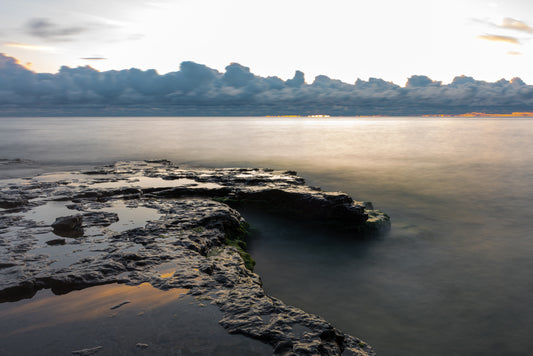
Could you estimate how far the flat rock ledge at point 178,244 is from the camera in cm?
452

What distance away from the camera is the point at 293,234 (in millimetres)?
10219

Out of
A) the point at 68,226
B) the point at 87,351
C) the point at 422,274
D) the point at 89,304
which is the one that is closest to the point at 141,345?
the point at 87,351

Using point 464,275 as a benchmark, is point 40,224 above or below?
above

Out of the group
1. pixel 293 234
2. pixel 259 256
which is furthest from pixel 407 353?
pixel 293 234

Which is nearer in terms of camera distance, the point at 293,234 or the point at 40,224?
the point at 40,224

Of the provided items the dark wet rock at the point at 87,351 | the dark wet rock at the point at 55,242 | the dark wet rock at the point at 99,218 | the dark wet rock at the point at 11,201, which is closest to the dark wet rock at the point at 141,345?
the dark wet rock at the point at 87,351

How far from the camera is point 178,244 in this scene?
7.02 m

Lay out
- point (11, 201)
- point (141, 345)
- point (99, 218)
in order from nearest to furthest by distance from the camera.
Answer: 1. point (141, 345)
2. point (99, 218)
3. point (11, 201)

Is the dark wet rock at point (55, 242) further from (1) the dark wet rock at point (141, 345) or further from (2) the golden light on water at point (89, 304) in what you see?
(1) the dark wet rock at point (141, 345)

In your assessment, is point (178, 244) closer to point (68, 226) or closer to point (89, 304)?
point (89, 304)

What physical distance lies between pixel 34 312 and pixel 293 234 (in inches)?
272

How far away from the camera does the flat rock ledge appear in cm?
452

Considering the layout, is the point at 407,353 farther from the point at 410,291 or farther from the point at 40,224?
the point at 40,224

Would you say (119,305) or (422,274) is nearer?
(119,305)
